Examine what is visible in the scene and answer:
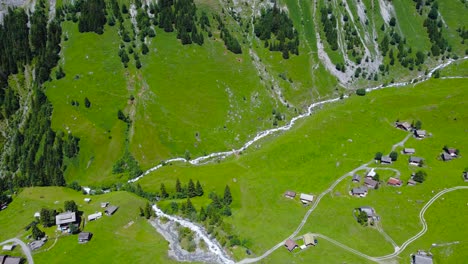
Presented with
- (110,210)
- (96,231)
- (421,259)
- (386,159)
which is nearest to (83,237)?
(96,231)

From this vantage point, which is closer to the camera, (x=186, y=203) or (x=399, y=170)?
(x=186, y=203)

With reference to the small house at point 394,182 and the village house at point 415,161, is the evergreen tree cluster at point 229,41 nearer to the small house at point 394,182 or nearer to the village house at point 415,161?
the village house at point 415,161

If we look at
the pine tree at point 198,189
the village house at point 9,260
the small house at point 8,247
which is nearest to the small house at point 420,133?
the pine tree at point 198,189

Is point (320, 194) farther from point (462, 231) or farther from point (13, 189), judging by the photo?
point (13, 189)

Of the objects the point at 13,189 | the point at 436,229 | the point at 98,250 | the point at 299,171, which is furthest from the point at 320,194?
the point at 13,189

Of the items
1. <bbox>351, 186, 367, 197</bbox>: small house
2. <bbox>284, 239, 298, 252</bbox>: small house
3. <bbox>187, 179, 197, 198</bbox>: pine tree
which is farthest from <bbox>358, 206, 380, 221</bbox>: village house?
<bbox>187, 179, 197, 198</bbox>: pine tree

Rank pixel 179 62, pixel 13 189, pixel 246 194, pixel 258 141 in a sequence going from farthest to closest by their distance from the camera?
pixel 179 62
pixel 258 141
pixel 13 189
pixel 246 194
